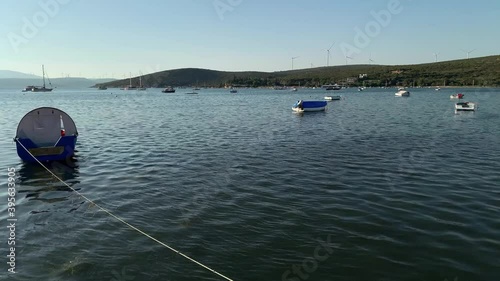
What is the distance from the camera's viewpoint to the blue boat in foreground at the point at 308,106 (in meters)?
73.1

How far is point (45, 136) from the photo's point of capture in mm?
26906

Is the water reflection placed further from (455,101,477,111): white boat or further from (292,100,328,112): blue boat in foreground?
(455,101,477,111): white boat

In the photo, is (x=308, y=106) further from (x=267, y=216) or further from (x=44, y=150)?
(x=267, y=216)

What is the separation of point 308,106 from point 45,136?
2238 inches

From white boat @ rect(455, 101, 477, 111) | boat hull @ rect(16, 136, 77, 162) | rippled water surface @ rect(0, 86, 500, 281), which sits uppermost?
white boat @ rect(455, 101, 477, 111)

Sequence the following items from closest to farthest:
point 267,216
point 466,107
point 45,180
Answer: point 267,216 → point 45,180 → point 466,107

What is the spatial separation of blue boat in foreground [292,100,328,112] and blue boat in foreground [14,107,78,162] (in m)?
52.5

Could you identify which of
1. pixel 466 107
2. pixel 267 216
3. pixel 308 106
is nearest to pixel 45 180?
pixel 267 216

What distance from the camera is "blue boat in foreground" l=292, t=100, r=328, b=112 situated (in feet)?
240

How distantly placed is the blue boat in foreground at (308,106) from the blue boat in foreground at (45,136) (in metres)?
52.5

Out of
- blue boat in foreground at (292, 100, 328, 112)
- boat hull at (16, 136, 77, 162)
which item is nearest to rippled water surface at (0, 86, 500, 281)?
boat hull at (16, 136, 77, 162)

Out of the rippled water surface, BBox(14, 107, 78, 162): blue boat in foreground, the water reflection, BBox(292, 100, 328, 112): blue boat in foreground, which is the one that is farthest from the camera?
BBox(292, 100, 328, 112): blue boat in foreground

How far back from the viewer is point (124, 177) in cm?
2059

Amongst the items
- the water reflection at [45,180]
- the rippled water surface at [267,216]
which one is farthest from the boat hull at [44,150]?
the rippled water surface at [267,216]
